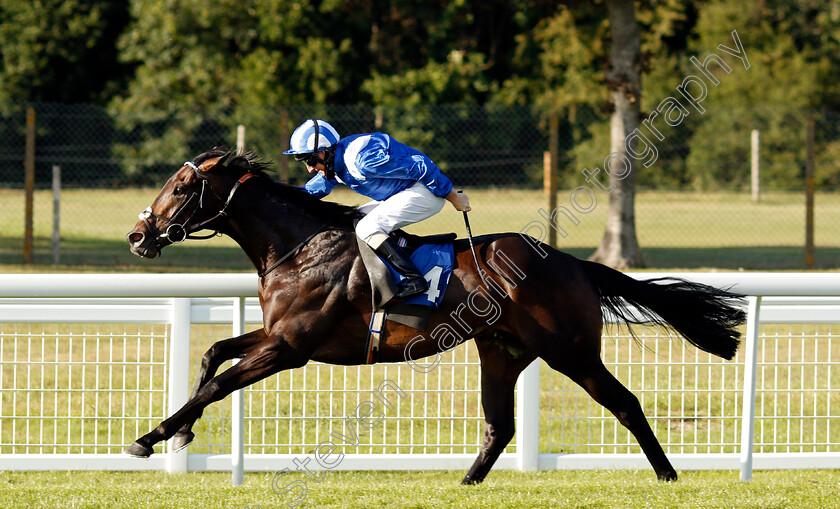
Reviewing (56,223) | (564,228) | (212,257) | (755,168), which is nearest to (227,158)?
(56,223)

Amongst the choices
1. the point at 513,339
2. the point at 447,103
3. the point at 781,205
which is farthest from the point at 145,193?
the point at 513,339

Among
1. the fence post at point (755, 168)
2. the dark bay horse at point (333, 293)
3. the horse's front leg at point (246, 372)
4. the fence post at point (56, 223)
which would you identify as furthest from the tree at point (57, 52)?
the horse's front leg at point (246, 372)

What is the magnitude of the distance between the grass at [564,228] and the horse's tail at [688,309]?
27.2 ft

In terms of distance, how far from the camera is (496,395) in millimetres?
4652

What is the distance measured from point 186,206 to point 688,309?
230 centimetres

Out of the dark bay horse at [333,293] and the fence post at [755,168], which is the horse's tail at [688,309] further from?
the fence post at [755,168]

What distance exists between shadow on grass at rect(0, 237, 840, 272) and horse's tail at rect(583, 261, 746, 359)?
817 cm

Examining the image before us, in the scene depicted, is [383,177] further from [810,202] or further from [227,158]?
[810,202]

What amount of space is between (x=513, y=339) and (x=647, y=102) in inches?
936

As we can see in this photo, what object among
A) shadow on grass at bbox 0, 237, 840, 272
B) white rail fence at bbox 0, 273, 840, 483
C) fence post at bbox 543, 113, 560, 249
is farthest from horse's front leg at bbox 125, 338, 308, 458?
fence post at bbox 543, 113, 560, 249

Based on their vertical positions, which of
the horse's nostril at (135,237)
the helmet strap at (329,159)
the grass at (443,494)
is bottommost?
the grass at (443,494)

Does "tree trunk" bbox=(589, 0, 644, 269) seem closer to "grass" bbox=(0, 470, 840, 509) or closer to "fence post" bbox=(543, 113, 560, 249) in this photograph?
"fence post" bbox=(543, 113, 560, 249)

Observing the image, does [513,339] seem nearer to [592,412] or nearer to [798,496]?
[798,496]

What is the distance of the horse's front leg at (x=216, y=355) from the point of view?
4344 millimetres
